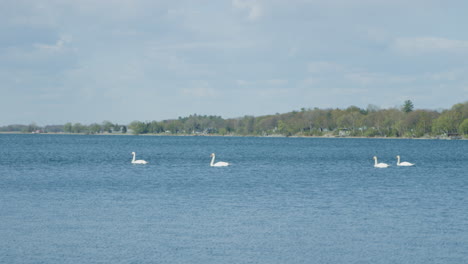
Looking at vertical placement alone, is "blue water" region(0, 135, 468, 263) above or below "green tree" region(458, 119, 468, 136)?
below

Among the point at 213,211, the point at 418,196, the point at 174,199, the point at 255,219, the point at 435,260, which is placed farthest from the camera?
the point at 418,196

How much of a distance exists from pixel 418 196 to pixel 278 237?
55.1 ft

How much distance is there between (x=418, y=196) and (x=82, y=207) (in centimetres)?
2020

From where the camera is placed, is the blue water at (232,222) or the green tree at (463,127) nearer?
the blue water at (232,222)

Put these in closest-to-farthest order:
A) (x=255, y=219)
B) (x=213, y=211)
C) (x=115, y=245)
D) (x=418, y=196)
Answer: (x=115, y=245) → (x=255, y=219) → (x=213, y=211) → (x=418, y=196)

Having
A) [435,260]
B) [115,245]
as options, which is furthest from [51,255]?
[435,260]

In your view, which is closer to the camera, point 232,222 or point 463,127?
point 232,222

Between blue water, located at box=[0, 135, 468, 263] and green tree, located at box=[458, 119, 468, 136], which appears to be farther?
green tree, located at box=[458, 119, 468, 136]

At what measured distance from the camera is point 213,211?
97.9 feet

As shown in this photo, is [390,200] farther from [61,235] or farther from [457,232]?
[61,235]

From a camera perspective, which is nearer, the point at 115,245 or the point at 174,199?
the point at 115,245

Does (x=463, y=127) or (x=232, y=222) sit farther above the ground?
(x=463, y=127)

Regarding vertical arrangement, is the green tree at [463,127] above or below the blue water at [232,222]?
above

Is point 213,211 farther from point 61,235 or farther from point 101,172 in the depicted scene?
point 101,172
